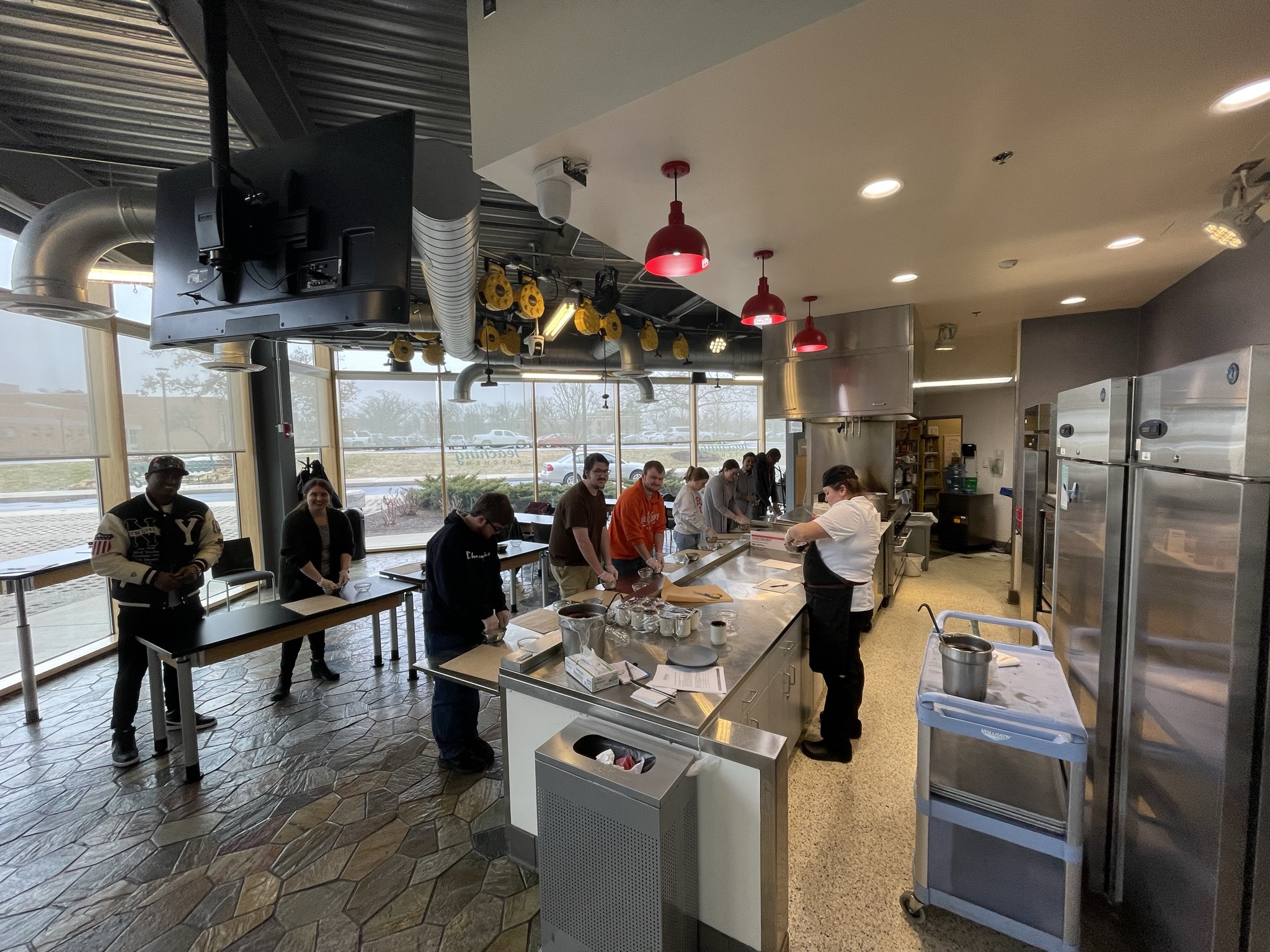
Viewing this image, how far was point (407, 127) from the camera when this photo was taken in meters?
2.12

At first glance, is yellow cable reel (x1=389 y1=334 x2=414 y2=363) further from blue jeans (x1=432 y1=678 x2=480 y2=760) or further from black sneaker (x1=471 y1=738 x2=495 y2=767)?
black sneaker (x1=471 y1=738 x2=495 y2=767)

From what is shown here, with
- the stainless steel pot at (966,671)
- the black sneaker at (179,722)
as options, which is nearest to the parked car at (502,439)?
the black sneaker at (179,722)

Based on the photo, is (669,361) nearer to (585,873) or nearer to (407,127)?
(407,127)

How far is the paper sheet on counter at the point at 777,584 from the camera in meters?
3.28

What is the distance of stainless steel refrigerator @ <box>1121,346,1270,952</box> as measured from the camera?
1208 millimetres

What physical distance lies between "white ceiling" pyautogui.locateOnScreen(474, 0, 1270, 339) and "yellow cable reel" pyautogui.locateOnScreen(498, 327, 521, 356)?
2.93 metres

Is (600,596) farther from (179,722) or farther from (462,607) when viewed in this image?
(179,722)

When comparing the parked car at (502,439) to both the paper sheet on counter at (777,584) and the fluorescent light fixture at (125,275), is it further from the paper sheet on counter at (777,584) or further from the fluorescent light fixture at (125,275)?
the paper sheet on counter at (777,584)

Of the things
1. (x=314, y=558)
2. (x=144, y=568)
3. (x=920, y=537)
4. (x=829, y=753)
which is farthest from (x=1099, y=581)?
(x=920, y=537)

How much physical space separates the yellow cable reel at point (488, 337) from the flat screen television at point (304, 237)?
352 cm

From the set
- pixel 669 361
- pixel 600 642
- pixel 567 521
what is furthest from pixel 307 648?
pixel 669 361

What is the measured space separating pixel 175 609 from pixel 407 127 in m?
3.31

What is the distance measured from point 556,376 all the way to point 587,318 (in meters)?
3.47

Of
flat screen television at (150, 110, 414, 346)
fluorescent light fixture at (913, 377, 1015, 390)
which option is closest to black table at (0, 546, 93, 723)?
flat screen television at (150, 110, 414, 346)
